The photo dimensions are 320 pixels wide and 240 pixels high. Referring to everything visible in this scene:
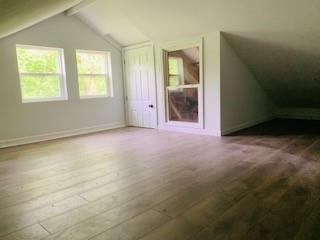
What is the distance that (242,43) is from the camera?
5.00 metres

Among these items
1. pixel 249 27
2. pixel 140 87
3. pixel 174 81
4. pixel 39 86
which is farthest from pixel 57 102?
pixel 249 27

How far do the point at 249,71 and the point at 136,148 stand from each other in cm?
340

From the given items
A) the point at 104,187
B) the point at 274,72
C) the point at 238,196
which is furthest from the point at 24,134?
the point at 274,72

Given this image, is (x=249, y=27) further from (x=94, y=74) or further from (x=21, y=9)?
(x=94, y=74)

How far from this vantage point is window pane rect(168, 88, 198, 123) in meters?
5.50

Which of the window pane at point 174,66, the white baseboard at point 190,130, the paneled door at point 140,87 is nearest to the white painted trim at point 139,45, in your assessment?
the paneled door at point 140,87

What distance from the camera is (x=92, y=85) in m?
6.32

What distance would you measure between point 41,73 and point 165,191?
4268 millimetres

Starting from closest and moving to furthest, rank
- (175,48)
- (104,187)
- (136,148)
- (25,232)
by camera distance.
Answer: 1. (25,232)
2. (104,187)
3. (136,148)
4. (175,48)

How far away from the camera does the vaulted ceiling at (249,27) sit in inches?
156

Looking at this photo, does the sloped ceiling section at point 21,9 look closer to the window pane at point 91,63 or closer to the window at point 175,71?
the window pane at point 91,63

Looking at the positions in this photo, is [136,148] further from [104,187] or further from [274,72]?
[274,72]

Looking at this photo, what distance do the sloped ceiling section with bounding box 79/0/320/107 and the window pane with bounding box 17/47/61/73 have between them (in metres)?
1.21

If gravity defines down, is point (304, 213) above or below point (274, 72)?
below
